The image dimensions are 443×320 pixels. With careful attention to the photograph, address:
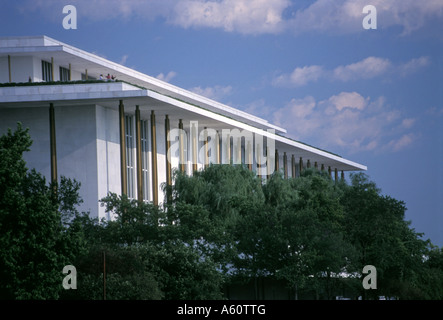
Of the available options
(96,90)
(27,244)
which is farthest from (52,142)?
(27,244)

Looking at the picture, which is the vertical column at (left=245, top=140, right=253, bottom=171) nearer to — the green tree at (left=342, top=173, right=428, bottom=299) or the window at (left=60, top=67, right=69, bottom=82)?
the window at (left=60, top=67, right=69, bottom=82)

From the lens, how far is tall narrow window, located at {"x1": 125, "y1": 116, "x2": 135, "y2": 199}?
159 feet

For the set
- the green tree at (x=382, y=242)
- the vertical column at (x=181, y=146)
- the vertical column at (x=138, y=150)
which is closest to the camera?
the green tree at (x=382, y=242)

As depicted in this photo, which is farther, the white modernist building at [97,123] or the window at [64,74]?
the window at [64,74]

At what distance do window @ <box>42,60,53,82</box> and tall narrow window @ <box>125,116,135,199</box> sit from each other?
6.86 metres

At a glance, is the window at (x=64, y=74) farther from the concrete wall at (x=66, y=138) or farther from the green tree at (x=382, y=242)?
the green tree at (x=382, y=242)

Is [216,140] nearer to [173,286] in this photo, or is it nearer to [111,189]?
[111,189]

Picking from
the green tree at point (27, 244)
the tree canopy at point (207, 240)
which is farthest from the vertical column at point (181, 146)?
the green tree at point (27, 244)

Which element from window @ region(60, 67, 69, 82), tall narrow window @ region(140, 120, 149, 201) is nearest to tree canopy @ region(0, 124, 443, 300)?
tall narrow window @ region(140, 120, 149, 201)

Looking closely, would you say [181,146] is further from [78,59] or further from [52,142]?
[52,142]

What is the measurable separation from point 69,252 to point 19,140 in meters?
4.38

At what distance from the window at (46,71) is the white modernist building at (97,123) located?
62 mm

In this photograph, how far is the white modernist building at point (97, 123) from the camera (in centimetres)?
4462
